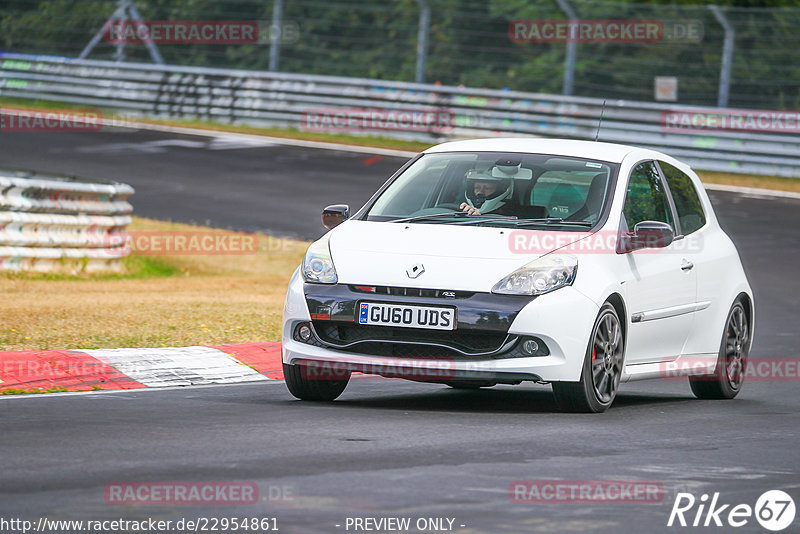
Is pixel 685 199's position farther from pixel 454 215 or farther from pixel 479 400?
pixel 479 400

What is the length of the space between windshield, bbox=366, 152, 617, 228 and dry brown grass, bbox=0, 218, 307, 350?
2645 millimetres

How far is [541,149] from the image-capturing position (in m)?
10.1

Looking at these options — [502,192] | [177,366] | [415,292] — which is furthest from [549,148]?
[177,366]

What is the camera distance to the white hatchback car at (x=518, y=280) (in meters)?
8.73

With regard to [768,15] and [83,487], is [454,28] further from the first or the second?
[83,487]

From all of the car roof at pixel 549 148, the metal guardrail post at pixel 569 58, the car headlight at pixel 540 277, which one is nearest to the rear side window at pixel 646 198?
the car roof at pixel 549 148

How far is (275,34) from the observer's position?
109 feet

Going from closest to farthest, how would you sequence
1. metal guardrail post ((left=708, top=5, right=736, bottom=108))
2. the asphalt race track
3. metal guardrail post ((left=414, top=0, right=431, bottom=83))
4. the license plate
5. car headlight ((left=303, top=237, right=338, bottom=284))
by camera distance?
the asphalt race track → the license plate → car headlight ((left=303, top=237, right=338, bottom=284)) → metal guardrail post ((left=708, top=5, right=736, bottom=108)) → metal guardrail post ((left=414, top=0, right=431, bottom=83))

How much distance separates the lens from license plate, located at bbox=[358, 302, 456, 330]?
8695mm

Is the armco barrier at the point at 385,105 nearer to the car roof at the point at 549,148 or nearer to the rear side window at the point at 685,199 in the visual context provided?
the rear side window at the point at 685,199

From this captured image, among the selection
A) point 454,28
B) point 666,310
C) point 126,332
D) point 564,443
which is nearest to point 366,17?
point 454,28

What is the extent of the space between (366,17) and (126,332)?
21532 millimetres

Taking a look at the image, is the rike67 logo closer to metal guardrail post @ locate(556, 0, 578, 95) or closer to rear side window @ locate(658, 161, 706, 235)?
rear side window @ locate(658, 161, 706, 235)

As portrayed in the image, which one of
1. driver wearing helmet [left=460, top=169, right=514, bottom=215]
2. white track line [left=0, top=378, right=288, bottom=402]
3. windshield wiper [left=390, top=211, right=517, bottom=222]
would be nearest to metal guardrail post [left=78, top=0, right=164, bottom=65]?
white track line [left=0, top=378, right=288, bottom=402]
